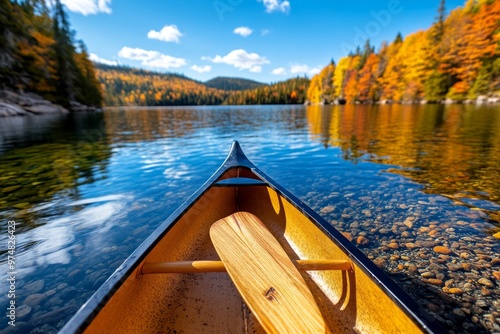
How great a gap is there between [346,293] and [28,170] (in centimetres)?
1117

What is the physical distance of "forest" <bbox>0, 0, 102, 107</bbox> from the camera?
4203 cm

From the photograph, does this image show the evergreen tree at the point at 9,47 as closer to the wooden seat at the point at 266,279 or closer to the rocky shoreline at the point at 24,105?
the rocky shoreline at the point at 24,105

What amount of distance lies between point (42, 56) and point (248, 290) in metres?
72.8

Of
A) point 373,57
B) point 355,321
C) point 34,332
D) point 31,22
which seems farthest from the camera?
point 373,57

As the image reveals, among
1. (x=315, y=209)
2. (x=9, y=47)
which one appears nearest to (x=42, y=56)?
(x=9, y=47)

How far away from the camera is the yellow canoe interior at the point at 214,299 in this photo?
5.94ft

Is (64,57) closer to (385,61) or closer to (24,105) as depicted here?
(24,105)

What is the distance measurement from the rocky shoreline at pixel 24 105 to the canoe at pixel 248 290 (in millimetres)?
49067

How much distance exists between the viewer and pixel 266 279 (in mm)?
1944

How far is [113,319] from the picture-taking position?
Answer: 5.61ft

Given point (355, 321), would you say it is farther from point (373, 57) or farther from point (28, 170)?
point (373, 57)

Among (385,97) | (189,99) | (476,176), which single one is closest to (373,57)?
(385,97)

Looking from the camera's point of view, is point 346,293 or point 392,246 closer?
point 346,293

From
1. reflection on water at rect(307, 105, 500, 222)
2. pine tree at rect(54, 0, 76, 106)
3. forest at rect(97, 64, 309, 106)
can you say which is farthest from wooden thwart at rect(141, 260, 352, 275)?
forest at rect(97, 64, 309, 106)
